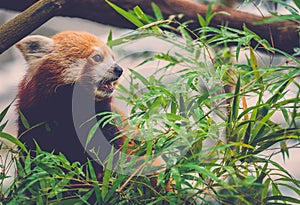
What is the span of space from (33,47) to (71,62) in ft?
0.49

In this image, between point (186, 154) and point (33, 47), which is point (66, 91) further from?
point (186, 154)

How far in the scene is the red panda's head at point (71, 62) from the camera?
67.8 inches

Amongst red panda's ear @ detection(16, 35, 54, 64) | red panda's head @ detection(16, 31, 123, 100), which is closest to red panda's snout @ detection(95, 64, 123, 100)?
red panda's head @ detection(16, 31, 123, 100)

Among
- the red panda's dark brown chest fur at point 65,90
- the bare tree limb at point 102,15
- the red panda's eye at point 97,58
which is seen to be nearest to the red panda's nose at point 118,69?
the red panda's dark brown chest fur at point 65,90

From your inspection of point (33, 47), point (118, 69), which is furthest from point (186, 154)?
point (33, 47)

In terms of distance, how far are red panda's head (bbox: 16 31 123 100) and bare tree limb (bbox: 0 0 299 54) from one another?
0.43ft

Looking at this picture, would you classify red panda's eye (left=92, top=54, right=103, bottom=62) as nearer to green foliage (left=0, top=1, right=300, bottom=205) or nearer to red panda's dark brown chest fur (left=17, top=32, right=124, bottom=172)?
red panda's dark brown chest fur (left=17, top=32, right=124, bottom=172)

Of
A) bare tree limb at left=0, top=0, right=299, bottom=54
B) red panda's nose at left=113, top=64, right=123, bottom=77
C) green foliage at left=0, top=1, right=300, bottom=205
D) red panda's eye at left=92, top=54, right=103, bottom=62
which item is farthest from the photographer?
red panda's eye at left=92, top=54, right=103, bottom=62

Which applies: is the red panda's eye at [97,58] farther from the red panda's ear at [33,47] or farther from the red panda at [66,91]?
the red panda's ear at [33,47]

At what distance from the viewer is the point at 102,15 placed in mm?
2049

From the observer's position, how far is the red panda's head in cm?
172

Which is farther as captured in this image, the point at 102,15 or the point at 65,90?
the point at 102,15

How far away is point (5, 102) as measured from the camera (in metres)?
2.75

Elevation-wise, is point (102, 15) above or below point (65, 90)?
above
